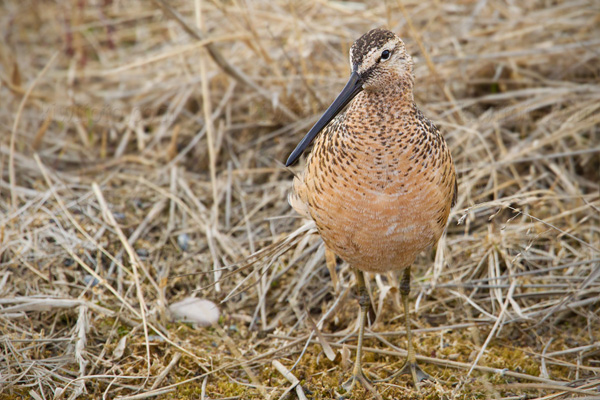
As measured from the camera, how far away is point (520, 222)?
4.07 m

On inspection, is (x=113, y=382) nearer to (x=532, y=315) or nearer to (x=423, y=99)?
(x=532, y=315)

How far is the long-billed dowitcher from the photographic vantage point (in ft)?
8.95

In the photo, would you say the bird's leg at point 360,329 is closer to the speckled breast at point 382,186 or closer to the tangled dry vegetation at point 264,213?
the tangled dry vegetation at point 264,213

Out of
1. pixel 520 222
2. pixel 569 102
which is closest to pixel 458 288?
pixel 520 222

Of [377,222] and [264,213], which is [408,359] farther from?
[264,213]

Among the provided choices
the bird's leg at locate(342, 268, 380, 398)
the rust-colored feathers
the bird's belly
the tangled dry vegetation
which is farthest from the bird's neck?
the bird's leg at locate(342, 268, 380, 398)

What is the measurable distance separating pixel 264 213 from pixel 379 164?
5.74 ft

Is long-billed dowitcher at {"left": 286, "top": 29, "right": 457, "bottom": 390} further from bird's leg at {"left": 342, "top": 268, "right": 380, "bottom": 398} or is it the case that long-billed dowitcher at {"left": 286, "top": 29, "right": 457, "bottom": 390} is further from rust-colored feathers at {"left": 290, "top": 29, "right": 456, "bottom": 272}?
bird's leg at {"left": 342, "top": 268, "right": 380, "bottom": 398}

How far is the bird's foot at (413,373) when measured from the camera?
318 centimetres

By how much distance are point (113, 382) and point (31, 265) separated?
101 centimetres

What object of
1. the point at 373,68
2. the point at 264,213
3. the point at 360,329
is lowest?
the point at 360,329

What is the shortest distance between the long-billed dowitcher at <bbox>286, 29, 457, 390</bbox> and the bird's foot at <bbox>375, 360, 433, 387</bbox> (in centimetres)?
46

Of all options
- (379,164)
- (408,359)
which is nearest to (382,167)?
(379,164)

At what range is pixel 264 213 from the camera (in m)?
4.34
